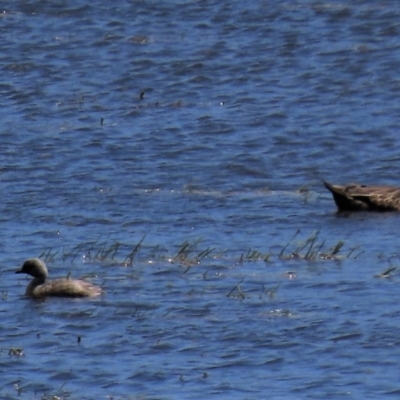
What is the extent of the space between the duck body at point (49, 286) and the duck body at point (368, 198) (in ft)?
12.0

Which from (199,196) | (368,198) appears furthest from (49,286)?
(368,198)

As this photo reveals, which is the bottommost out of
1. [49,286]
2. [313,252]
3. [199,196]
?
[199,196]

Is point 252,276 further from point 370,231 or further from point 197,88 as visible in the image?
point 197,88

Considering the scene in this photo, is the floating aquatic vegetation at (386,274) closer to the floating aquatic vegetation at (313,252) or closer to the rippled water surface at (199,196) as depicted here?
the rippled water surface at (199,196)

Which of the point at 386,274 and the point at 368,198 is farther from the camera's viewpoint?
the point at 368,198

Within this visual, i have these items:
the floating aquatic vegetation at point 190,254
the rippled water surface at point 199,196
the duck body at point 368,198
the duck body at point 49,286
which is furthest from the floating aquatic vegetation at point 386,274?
the duck body at point 368,198

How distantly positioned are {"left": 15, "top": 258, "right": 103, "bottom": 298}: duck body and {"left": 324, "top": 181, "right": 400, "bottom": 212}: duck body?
3.65 m

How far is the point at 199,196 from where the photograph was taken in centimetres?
1580

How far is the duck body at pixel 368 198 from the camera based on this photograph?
15227mm

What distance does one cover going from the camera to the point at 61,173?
55.2 ft

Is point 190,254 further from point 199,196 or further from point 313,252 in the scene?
point 199,196

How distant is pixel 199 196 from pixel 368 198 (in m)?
1.60

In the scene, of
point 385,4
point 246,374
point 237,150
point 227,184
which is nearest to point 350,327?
point 246,374

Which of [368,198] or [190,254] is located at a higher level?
[190,254]
